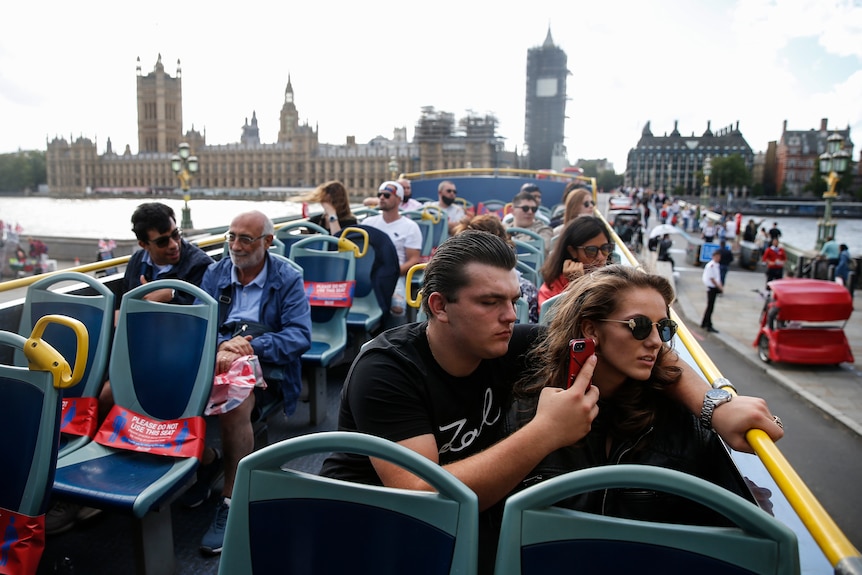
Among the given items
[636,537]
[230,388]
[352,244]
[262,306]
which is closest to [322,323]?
[352,244]

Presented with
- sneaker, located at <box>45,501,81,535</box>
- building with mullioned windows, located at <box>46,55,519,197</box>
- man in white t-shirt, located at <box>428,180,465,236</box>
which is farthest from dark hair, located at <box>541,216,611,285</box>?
building with mullioned windows, located at <box>46,55,519,197</box>

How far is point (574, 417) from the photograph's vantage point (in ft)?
4.79

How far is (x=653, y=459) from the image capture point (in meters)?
1.67

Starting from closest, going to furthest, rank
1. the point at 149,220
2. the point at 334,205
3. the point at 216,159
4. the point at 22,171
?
the point at 149,220
the point at 334,205
the point at 22,171
the point at 216,159

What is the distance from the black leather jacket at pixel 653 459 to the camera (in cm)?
157

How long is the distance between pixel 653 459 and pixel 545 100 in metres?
87.6

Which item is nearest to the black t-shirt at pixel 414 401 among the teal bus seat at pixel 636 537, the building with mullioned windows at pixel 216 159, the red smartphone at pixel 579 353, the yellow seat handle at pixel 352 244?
the red smartphone at pixel 579 353

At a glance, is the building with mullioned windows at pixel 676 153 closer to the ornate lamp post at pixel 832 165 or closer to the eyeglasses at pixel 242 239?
the ornate lamp post at pixel 832 165

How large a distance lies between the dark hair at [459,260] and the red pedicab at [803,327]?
389 inches

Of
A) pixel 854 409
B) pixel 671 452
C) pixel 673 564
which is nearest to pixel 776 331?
pixel 854 409

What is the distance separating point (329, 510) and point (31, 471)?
1200 mm

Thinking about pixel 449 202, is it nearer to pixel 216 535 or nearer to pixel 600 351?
pixel 216 535

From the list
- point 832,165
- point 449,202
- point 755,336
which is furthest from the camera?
point 832,165

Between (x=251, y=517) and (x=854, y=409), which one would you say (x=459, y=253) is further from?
(x=854, y=409)
